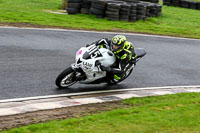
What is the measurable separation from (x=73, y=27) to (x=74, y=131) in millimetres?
11121

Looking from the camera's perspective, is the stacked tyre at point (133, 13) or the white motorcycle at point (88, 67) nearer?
the white motorcycle at point (88, 67)

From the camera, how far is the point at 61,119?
646 centimetres

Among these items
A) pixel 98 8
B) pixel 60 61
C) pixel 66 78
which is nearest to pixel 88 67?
pixel 66 78

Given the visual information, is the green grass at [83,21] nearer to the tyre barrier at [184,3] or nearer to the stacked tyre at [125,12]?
the stacked tyre at [125,12]

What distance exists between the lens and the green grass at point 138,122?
5785 millimetres

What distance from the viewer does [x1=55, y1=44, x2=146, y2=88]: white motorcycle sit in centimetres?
806

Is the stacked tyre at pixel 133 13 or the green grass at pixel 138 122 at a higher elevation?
the stacked tyre at pixel 133 13

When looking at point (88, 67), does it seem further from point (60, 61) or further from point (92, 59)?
point (60, 61)

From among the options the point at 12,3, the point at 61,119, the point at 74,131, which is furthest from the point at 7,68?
the point at 12,3

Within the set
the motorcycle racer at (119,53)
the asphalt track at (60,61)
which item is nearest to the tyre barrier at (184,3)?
the asphalt track at (60,61)

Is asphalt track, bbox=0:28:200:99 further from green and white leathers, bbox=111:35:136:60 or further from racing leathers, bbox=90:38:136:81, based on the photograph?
green and white leathers, bbox=111:35:136:60

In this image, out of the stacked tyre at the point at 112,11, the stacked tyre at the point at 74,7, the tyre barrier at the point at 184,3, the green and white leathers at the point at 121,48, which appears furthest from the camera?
the tyre barrier at the point at 184,3

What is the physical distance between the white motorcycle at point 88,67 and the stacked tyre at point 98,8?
1039 cm

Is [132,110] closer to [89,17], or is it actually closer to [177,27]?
[89,17]
